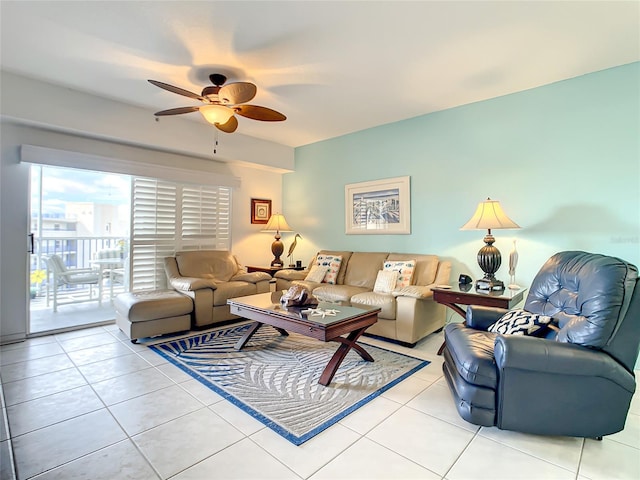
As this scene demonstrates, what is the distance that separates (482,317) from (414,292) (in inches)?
32.5

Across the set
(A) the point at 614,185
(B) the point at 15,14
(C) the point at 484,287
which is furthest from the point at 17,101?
(A) the point at 614,185

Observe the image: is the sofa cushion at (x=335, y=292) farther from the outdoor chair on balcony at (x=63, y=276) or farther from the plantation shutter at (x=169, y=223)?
the outdoor chair on balcony at (x=63, y=276)

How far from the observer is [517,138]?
338cm

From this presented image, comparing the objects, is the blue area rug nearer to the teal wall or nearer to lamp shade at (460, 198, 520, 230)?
lamp shade at (460, 198, 520, 230)

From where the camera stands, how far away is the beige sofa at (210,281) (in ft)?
12.4

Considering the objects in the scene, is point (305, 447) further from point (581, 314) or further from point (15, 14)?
point (15, 14)

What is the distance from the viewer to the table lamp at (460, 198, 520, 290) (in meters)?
3.01

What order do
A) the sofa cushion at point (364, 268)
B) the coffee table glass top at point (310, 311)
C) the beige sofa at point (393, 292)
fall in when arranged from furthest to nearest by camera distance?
the sofa cushion at point (364, 268) < the beige sofa at point (393, 292) < the coffee table glass top at point (310, 311)

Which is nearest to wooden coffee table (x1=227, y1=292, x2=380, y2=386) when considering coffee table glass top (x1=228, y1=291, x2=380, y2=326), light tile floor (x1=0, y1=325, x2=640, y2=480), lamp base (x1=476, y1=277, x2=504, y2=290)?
coffee table glass top (x1=228, y1=291, x2=380, y2=326)

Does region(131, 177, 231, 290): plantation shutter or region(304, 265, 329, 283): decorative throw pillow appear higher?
region(131, 177, 231, 290): plantation shutter

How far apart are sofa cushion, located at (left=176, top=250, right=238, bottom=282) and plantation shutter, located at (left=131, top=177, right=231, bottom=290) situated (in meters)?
0.34

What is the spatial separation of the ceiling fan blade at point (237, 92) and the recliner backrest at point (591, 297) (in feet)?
8.50

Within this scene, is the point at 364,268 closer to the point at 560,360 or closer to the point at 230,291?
the point at 230,291

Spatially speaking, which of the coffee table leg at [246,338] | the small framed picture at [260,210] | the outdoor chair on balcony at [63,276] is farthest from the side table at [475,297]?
the outdoor chair on balcony at [63,276]
